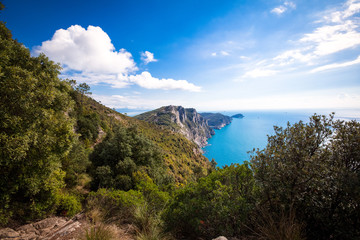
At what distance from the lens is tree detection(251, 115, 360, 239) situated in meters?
3.15

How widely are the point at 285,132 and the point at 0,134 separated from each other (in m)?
9.98

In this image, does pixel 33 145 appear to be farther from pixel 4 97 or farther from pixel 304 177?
pixel 304 177

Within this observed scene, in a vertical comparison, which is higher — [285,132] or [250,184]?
[285,132]

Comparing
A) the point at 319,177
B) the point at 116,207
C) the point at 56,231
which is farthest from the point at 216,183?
the point at 56,231

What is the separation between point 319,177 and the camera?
3443 mm

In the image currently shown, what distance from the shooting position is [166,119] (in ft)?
561

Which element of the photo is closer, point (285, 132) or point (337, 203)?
point (337, 203)

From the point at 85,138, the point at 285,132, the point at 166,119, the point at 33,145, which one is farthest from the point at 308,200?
the point at 166,119

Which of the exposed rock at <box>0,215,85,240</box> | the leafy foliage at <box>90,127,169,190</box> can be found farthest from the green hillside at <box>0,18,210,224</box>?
the leafy foliage at <box>90,127,169,190</box>

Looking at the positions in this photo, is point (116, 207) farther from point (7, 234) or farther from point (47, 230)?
A: point (7, 234)

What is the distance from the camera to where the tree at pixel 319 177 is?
10.3ft

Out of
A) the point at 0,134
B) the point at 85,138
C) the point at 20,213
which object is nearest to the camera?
the point at 0,134

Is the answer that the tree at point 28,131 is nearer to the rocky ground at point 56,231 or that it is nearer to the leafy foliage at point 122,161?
the rocky ground at point 56,231

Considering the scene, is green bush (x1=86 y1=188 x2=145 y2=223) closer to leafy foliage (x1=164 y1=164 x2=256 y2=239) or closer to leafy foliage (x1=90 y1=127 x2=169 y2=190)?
leafy foliage (x1=164 y1=164 x2=256 y2=239)
